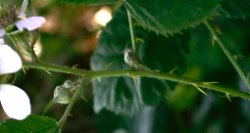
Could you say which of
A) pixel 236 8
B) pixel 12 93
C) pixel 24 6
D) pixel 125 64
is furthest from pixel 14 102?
pixel 236 8

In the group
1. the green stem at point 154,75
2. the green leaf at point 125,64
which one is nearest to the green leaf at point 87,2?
the green stem at point 154,75

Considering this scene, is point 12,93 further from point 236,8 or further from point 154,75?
point 236,8

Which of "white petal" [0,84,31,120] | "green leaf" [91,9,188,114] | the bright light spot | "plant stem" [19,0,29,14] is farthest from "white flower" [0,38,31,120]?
the bright light spot

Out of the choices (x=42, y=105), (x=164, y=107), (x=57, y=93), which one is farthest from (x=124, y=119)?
(x=57, y=93)

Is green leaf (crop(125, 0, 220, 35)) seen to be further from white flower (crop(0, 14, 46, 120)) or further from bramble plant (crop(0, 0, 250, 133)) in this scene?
white flower (crop(0, 14, 46, 120))

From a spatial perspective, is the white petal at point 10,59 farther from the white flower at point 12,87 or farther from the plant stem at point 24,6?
the plant stem at point 24,6

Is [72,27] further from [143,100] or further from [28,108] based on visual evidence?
[28,108]
